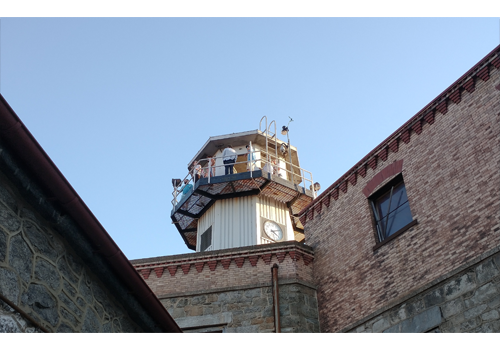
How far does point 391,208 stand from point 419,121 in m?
2.14

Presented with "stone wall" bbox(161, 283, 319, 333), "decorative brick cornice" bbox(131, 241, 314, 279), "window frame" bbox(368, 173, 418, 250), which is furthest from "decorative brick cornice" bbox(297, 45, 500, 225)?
"stone wall" bbox(161, 283, 319, 333)

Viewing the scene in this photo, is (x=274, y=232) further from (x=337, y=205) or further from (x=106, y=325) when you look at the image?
(x=106, y=325)

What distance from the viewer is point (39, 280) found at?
16.8 ft

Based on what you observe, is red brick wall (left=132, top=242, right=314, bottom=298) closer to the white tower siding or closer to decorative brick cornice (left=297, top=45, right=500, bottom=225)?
decorative brick cornice (left=297, top=45, right=500, bottom=225)

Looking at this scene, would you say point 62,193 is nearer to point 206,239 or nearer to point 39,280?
point 39,280

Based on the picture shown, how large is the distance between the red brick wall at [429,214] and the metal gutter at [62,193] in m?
6.13

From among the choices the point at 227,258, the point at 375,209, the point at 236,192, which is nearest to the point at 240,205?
the point at 236,192

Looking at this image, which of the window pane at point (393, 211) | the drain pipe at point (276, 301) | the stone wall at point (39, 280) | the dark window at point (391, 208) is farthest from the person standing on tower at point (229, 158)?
the stone wall at point (39, 280)

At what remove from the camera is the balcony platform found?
65.0 feet

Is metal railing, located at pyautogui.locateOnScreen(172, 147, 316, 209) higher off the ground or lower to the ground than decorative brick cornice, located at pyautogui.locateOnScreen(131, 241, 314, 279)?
higher

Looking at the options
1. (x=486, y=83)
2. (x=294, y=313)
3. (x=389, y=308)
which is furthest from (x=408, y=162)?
(x=294, y=313)

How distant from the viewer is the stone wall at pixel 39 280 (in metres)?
4.65

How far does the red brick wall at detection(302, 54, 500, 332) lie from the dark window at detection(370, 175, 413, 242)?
23 cm

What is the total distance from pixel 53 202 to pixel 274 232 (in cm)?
1488
